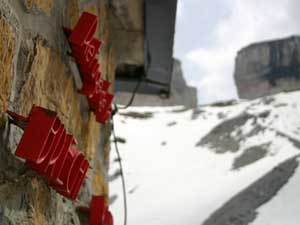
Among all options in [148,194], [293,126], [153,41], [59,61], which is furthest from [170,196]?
[59,61]

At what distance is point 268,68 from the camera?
49250 mm

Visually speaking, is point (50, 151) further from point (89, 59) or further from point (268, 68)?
point (268, 68)

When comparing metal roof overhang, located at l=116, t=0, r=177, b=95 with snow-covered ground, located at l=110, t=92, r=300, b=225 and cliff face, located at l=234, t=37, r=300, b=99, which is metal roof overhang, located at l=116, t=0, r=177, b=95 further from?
cliff face, located at l=234, t=37, r=300, b=99

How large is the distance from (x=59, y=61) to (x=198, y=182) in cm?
1263

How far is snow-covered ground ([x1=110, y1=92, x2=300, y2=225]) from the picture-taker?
11680 mm

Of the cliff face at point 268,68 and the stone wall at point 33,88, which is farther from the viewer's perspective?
the cliff face at point 268,68

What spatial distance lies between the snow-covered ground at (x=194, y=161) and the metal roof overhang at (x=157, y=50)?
18.6 feet

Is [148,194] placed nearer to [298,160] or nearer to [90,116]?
[298,160]

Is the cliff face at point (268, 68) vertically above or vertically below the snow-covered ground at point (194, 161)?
below

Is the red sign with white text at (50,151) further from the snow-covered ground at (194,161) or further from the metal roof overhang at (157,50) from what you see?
the snow-covered ground at (194,161)

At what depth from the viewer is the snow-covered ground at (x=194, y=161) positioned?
11.7 metres

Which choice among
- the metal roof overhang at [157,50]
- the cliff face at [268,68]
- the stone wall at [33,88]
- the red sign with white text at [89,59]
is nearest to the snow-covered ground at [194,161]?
the metal roof overhang at [157,50]

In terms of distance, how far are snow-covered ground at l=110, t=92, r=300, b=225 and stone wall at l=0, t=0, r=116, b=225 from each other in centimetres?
778

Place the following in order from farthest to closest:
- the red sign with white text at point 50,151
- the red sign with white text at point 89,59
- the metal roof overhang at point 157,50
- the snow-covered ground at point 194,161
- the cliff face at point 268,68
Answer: the cliff face at point 268,68 → the snow-covered ground at point 194,161 → the metal roof overhang at point 157,50 → the red sign with white text at point 89,59 → the red sign with white text at point 50,151
